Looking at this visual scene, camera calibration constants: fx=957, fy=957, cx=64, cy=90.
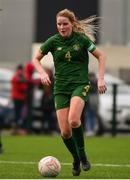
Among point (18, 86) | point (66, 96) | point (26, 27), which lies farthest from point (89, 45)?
point (26, 27)

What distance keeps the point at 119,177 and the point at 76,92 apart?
4.23 ft

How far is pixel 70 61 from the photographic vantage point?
42.8 ft

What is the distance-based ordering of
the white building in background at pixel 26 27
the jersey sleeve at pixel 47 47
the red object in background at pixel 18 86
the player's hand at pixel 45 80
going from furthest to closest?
the white building in background at pixel 26 27
the red object in background at pixel 18 86
the jersey sleeve at pixel 47 47
the player's hand at pixel 45 80

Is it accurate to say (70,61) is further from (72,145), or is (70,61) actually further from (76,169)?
(76,169)

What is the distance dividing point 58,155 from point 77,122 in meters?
5.23

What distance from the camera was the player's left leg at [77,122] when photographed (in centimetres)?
1279

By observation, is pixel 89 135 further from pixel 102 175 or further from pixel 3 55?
pixel 3 55

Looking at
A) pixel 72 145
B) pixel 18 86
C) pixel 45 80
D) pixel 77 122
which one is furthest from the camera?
pixel 18 86

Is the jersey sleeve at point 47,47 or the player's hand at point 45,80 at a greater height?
the jersey sleeve at point 47,47

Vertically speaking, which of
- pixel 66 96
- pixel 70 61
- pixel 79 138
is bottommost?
pixel 79 138

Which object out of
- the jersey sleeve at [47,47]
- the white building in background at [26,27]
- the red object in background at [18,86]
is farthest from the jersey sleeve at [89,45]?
the white building in background at [26,27]

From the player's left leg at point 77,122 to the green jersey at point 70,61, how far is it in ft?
0.76

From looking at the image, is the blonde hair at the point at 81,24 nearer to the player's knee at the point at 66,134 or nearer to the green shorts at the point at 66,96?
the green shorts at the point at 66,96

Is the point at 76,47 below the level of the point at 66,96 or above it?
above
